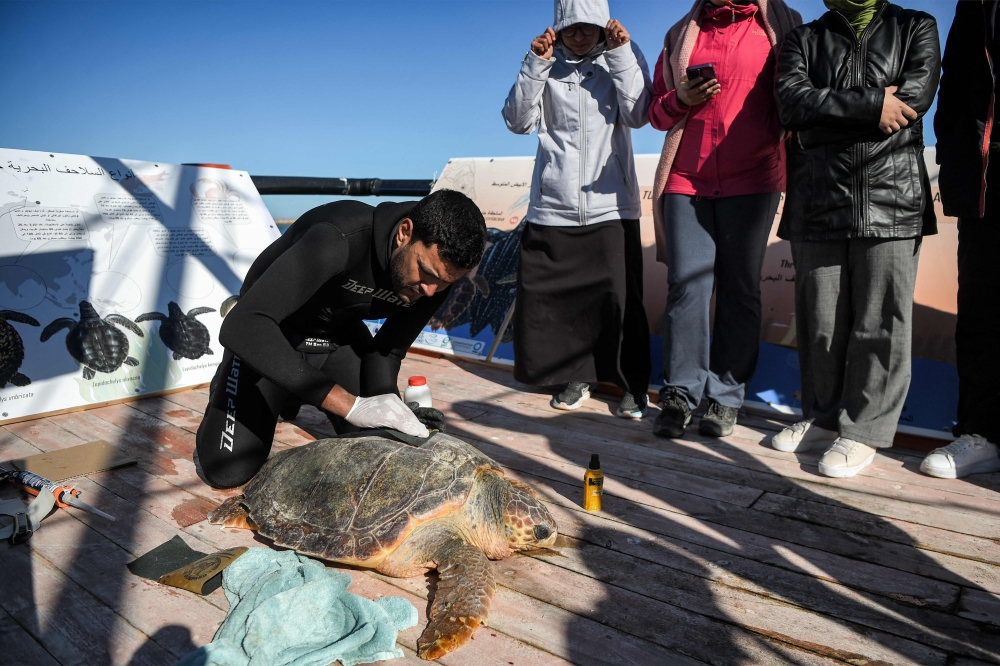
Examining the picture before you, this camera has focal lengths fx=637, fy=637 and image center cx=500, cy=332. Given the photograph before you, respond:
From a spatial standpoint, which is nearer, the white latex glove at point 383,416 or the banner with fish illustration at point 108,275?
the white latex glove at point 383,416

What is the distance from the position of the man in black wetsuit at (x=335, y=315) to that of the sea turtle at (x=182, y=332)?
159 cm

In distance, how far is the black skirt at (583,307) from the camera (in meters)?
3.89

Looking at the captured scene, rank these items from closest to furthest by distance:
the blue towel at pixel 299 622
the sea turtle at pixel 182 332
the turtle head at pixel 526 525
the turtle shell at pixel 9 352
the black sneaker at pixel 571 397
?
1. the blue towel at pixel 299 622
2. the turtle head at pixel 526 525
3. the turtle shell at pixel 9 352
4. the black sneaker at pixel 571 397
5. the sea turtle at pixel 182 332

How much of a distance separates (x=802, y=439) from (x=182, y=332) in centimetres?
394

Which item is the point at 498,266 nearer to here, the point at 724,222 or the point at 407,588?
the point at 724,222

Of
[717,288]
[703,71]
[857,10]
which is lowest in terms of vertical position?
[717,288]

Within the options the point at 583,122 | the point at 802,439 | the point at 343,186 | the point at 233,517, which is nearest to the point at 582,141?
the point at 583,122

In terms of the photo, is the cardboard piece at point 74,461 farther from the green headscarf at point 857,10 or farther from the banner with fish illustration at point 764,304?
the green headscarf at point 857,10

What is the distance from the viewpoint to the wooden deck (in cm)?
179

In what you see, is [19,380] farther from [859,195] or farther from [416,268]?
[859,195]

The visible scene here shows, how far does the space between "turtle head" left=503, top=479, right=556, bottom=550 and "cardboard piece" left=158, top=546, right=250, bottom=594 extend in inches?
37.5

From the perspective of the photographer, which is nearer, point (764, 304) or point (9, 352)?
point (9, 352)

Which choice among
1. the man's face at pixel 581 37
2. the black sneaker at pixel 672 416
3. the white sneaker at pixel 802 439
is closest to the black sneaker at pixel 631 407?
the black sneaker at pixel 672 416

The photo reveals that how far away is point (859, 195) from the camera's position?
9.31ft
